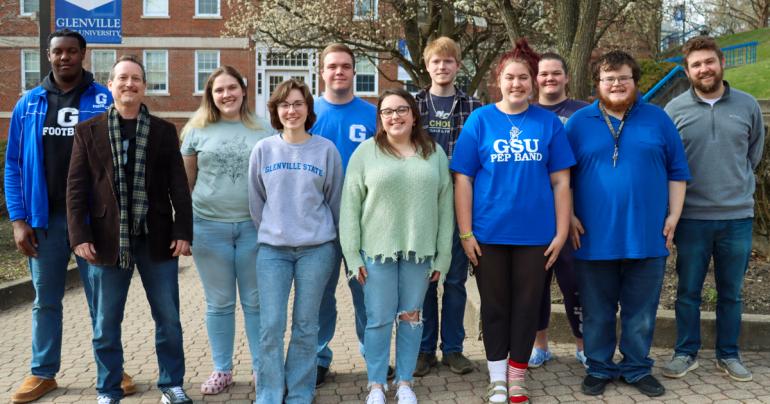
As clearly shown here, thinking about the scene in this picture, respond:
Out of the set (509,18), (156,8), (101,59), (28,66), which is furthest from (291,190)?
(28,66)

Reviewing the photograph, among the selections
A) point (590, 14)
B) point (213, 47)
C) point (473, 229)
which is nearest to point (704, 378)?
point (473, 229)

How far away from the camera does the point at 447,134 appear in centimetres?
457

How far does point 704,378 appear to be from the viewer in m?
4.52

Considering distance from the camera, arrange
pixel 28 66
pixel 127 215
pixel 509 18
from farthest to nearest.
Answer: pixel 28 66
pixel 509 18
pixel 127 215

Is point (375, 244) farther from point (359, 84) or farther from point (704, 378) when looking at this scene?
point (359, 84)

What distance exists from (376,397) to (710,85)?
9.88 ft

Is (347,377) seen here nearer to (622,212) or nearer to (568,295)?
(568,295)

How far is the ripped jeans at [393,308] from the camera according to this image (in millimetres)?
4051

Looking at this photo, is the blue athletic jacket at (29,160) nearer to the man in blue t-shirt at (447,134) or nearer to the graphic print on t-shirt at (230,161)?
the graphic print on t-shirt at (230,161)

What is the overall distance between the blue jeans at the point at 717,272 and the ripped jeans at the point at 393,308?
1.86 m

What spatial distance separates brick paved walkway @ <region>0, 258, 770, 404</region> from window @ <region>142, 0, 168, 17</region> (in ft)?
87.7

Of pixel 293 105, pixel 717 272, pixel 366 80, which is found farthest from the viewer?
pixel 366 80

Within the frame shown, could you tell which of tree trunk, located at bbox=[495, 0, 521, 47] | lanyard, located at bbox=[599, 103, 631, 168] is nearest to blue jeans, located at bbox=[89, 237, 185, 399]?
lanyard, located at bbox=[599, 103, 631, 168]

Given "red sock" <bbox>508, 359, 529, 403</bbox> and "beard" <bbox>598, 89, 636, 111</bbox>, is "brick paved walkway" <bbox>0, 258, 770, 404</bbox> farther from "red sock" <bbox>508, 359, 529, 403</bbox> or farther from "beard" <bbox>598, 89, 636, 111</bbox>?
"beard" <bbox>598, 89, 636, 111</bbox>
